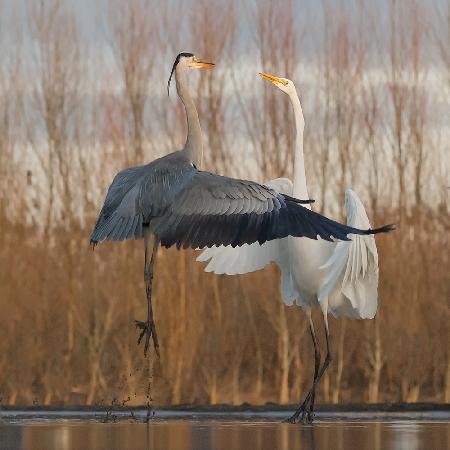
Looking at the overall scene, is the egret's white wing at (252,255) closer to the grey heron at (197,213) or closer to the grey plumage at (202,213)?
the grey heron at (197,213)

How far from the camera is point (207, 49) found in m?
18.3

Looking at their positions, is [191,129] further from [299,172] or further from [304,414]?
[304,414]

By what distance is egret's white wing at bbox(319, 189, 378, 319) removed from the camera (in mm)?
11570

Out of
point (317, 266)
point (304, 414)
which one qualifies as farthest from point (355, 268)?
point (304, 414)

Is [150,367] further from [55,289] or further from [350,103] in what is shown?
[350,103]

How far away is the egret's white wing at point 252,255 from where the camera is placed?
12648 millimetres

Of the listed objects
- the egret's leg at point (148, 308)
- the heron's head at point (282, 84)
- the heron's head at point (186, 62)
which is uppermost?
the heron's head at point (282, 84)

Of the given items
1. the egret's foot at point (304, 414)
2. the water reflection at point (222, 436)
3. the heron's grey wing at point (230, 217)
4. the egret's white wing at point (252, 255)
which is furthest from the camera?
the egret's white wing at point (252, 255)

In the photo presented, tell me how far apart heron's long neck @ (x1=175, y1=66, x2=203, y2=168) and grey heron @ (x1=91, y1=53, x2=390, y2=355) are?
0.81 feet

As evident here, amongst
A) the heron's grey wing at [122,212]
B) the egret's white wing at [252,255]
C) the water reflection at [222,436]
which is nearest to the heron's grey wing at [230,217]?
the heron's grey wing at [122,212]

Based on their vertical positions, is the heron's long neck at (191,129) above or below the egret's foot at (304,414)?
above

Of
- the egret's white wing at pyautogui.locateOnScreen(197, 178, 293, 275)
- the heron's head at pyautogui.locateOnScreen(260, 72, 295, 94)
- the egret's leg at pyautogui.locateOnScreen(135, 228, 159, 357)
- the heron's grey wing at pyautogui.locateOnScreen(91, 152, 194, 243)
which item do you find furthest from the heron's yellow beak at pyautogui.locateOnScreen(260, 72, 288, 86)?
the egret's leg at pyautogui.locateOnScreen(135, 228, 159, 357)

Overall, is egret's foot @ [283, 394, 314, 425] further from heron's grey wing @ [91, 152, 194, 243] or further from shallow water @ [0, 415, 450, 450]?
heron's grey wing @ [91, 152, 194, 243]

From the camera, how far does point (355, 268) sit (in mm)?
12023
